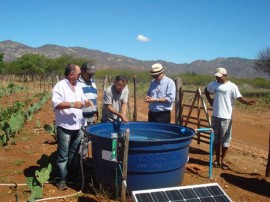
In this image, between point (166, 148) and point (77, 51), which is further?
point (77, 51)

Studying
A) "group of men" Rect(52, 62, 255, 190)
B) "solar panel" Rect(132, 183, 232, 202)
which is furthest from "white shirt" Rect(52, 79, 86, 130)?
"solar panel" Rect(132, 183, 232, 202)

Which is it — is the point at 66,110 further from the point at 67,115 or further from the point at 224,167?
the point at 224,167

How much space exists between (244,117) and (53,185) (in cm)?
1246

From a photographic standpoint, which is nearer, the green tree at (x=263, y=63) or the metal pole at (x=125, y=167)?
the metal pole at (x=125, y=167)

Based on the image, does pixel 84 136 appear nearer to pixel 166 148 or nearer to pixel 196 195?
pixel 166 148

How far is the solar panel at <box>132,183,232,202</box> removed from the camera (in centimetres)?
348

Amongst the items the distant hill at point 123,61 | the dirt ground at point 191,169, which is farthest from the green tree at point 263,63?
the distant hill at point 123,61

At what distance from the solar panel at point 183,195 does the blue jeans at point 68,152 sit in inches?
67.2

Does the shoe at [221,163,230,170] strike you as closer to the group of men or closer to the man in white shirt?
the group of men

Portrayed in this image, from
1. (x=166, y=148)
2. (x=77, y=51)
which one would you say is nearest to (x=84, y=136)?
(x=166, y=148)

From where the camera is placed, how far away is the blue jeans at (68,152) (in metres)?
4.83

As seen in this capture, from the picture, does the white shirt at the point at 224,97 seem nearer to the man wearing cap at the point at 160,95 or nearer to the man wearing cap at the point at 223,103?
the man wearing cap at the point at 223,103

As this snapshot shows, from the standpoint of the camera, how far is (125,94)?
5.55 metres

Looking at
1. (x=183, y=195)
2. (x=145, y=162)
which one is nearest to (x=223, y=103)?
(x=145, y=162)
